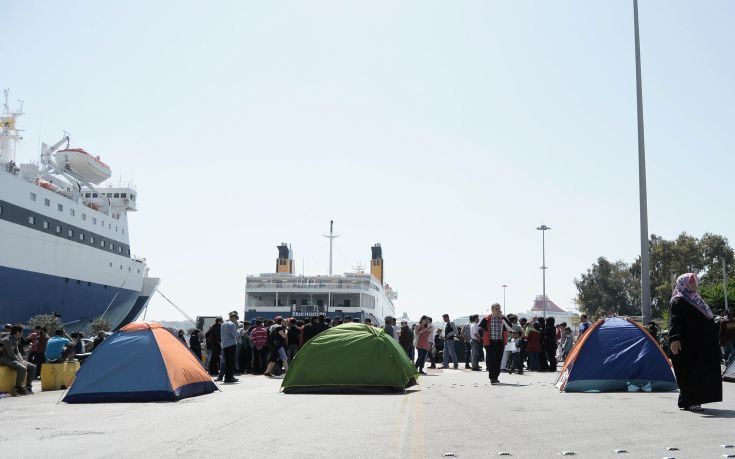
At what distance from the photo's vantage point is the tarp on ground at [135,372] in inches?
458

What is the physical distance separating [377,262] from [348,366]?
61.3 m

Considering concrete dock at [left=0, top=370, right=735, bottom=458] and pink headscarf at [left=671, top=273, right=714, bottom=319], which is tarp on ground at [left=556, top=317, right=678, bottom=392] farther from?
pink headscarf at [left=671, top=273, right=714, bottom=319]

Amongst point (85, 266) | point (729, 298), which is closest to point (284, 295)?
point (85, 266)

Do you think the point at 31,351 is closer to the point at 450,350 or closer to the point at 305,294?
the point at 450,350

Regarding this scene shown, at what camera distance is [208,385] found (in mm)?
13312

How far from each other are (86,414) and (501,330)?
27.1ft

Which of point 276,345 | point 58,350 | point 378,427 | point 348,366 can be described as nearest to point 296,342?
point 276,345

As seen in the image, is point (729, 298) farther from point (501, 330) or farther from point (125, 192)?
point (125, 192)

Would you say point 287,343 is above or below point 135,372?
above

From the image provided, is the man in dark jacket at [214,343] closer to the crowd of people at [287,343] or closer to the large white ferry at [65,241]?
the crowd of people at [287,343]

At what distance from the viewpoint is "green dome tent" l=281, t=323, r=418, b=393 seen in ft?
41.2

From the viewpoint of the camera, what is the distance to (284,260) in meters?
66.9

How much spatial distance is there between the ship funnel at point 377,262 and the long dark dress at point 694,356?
63.9 metres

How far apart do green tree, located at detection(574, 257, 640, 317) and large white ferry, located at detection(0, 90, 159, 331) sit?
46.1 metres
